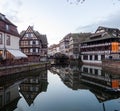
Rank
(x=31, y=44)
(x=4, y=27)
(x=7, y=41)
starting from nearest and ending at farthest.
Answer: (x=4, y=27)
(x=7, y=41)
(x=31, y=44)

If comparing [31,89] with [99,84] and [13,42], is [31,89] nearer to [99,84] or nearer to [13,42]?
[99,84]

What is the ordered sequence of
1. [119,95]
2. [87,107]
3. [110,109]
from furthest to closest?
[119,95]
[87,107]
[110,109]

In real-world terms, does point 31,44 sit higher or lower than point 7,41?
higher

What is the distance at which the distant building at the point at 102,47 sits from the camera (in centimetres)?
5203

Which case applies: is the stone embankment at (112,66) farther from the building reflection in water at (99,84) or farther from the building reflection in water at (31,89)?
the building reflection in water at (31,89)


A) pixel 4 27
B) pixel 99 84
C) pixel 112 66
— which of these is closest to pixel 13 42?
pixel 4 27

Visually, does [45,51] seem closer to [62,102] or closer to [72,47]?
[72,47]

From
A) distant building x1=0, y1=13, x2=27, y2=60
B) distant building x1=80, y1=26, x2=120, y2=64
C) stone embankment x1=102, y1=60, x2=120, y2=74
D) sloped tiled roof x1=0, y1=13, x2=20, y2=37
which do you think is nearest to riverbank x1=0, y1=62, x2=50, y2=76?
distant building x1=0, y1=13, x2=27, y2=60

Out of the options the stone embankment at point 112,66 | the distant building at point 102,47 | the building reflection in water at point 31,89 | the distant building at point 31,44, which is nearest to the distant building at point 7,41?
the building reflection in water at point 31,89

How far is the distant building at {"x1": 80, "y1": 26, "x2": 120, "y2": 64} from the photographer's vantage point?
5203 centimetres

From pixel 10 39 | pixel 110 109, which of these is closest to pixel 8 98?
pixel 110 109

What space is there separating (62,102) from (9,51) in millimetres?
23311

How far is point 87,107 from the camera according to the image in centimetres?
1462

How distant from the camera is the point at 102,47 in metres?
57.4
